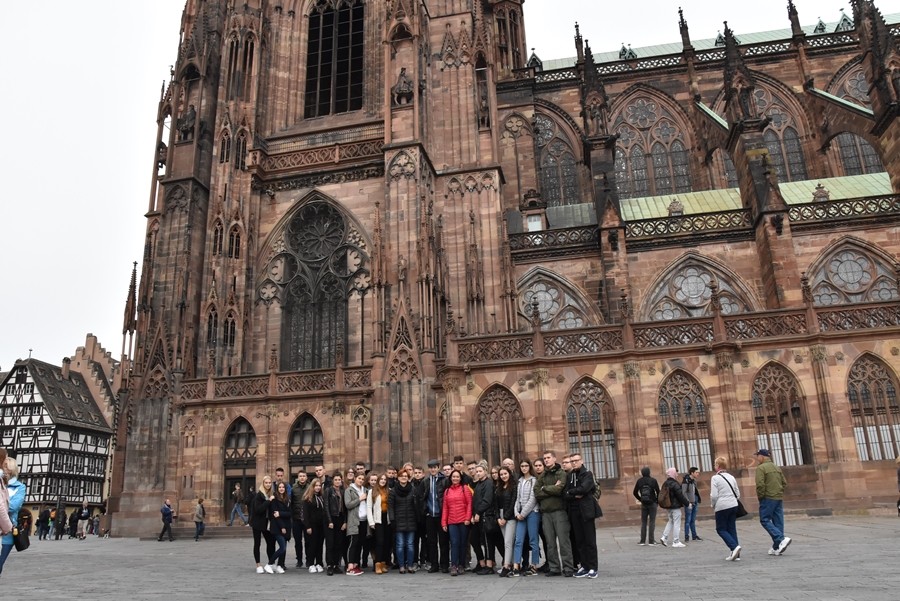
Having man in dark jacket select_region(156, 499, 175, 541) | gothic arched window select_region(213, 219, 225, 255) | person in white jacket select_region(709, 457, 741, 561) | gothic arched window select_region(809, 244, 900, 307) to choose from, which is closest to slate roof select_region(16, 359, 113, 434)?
gothic arched window select_region(213, 219, 225, 255)

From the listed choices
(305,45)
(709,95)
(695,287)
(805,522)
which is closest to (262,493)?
(805,522)

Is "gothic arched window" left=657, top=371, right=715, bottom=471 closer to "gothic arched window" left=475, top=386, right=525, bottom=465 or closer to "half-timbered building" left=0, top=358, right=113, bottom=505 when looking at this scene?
"gothic arched window" left=475, top=386, right=525, bottom=465

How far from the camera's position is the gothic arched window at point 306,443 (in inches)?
853

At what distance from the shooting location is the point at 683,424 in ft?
57.2

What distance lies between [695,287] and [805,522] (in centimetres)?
1185

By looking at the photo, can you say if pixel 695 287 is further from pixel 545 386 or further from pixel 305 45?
pixel 305 45

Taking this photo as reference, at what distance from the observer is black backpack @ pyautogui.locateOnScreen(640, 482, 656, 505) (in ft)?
40.0

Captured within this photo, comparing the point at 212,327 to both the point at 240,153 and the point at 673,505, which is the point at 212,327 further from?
the point at 673,505

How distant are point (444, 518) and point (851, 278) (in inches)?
820

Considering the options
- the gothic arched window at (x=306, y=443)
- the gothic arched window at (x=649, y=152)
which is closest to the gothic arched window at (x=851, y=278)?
the gothic arched window at (x=649, y=152)

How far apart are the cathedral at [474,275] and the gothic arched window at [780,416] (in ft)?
0.17

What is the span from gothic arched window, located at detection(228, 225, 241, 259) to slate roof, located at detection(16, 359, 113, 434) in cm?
3482

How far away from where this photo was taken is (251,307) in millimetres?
25562

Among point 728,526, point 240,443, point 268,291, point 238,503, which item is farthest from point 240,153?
point 728,526
